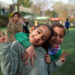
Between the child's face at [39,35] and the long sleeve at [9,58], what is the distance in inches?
6.3

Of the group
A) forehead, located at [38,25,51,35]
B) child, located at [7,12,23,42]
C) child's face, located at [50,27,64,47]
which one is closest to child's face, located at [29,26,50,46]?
forehead, located at [38,25,51,35]

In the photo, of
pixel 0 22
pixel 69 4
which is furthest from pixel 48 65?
pixel 69 4

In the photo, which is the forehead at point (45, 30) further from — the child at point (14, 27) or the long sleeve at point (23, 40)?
the child at point (14, 27)

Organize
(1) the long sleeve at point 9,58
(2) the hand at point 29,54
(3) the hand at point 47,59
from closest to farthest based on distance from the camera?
1. (1) the long sleeve at point 9,58
2. (2) the hand at point 29,54
3. (3) the hand at point 47,59

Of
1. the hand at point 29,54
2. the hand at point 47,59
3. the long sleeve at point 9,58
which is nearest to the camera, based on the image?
the long sleeve at point 9,58

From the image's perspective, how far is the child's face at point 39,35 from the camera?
136cm

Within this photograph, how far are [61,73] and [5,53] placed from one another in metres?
2.83

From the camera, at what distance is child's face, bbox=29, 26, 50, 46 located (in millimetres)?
1363

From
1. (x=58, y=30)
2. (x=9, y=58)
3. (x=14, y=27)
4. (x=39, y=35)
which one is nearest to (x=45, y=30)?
(x=39, y=35)

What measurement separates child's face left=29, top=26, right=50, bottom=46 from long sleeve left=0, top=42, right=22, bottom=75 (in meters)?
0.16

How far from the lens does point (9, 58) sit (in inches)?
46.2

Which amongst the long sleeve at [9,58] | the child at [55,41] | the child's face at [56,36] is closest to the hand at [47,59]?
the child at [55,41]

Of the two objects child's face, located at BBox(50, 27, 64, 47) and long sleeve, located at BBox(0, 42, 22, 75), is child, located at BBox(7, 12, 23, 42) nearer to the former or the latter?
child's face, located at BBox(50, 27, 64, 47)

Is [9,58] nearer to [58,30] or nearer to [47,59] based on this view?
[47,59]
